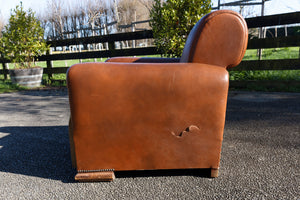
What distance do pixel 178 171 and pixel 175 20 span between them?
3151mm

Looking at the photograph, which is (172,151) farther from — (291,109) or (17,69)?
(17,69)

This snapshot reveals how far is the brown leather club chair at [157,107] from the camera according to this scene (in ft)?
3.85

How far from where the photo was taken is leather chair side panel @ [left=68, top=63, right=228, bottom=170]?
118 centimetres

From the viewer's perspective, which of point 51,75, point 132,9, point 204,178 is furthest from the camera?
point 132,9

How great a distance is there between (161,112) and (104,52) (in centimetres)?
431

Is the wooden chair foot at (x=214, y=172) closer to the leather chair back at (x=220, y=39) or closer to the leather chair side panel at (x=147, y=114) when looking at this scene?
the leather chair side panel at (x=147, y=114)

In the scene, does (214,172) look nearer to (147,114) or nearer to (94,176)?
(147,114)

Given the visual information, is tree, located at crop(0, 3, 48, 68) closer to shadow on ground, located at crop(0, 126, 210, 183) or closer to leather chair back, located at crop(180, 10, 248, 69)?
shadow on ground, located at crop(0, 126, 210, 183)

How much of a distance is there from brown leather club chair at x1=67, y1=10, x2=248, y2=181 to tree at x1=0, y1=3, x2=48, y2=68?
16.9 ft

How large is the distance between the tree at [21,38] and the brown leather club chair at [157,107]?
5.14 m

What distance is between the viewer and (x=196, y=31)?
3.99 ft

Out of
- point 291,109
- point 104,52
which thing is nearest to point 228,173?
point 291,109

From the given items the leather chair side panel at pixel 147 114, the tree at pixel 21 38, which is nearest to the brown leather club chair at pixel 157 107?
the leather chair side panel at pixel 147 114

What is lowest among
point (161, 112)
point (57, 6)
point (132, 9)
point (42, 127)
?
point (42, 127)
